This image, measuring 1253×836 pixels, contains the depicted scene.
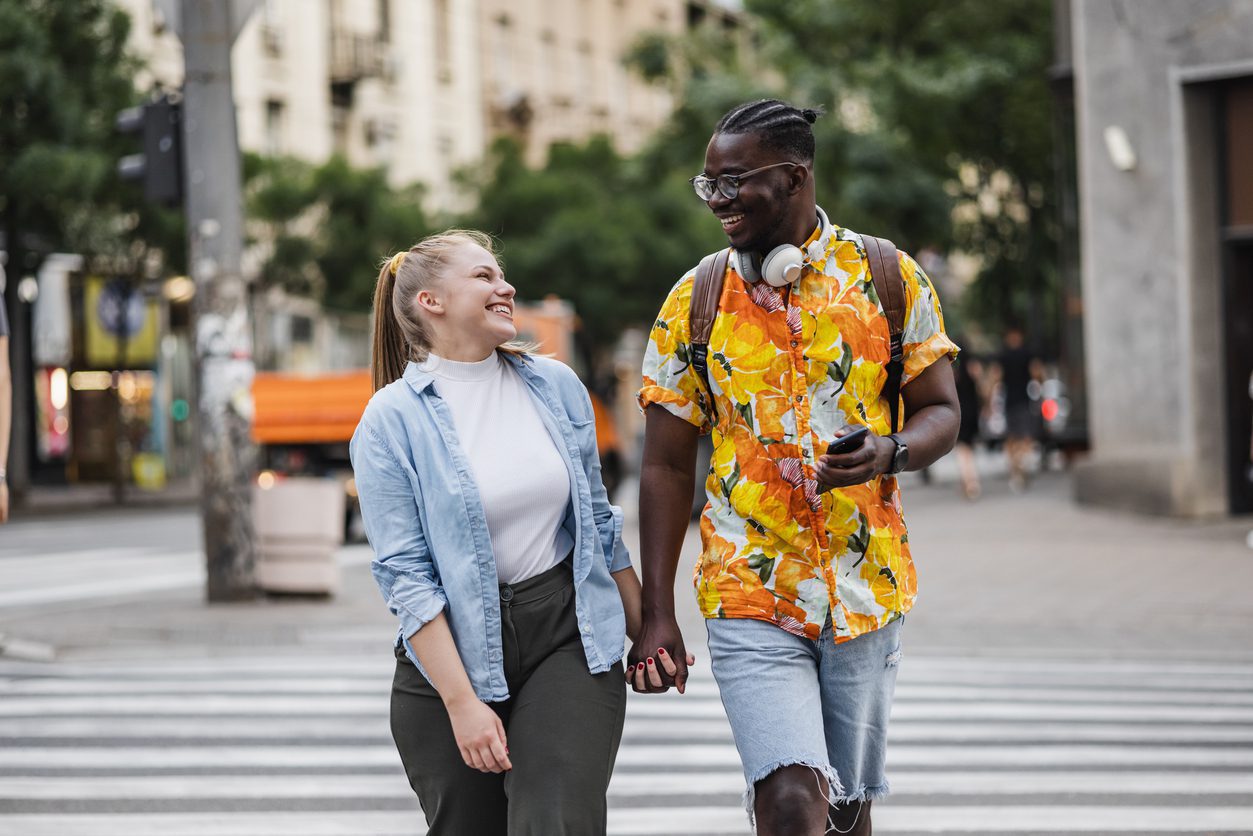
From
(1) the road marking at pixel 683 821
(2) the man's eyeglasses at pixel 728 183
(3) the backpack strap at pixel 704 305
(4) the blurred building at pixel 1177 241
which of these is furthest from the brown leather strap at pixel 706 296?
(4) the blurred building at pixel 1177 241

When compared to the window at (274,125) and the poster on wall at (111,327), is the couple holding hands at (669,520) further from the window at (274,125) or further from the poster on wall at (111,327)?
the window at (274,125)

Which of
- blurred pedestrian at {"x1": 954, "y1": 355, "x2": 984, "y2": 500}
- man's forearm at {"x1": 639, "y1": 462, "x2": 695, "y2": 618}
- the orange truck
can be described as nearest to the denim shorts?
man's forearm at {"x1": 639, "y1": 462, "x2": 695, "y2": 618}

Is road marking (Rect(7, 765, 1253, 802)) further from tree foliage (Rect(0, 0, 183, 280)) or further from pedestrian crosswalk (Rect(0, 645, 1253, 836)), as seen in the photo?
tree foliage (Rect(0, 0, 183, 280))

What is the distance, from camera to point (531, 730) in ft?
11.2

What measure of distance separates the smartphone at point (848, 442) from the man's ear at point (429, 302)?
2.72 feet

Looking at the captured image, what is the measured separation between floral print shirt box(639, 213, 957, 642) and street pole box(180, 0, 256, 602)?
8.75 m

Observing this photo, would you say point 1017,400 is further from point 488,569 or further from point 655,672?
point 488,569

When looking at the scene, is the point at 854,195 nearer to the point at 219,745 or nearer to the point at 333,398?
the point at 333,398

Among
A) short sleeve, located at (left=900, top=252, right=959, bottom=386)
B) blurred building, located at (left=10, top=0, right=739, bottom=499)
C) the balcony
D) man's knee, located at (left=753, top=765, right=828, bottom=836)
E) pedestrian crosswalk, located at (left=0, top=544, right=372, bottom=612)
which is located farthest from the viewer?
the balcony

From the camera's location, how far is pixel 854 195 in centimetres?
3031

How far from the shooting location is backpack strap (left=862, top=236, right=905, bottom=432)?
12.0 ft

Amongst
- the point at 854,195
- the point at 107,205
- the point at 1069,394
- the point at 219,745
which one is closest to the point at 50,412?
the point at 107,205

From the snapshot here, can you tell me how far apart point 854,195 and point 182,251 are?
10.8 meters

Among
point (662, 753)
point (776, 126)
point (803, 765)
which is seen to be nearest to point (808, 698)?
point (803, 765)
